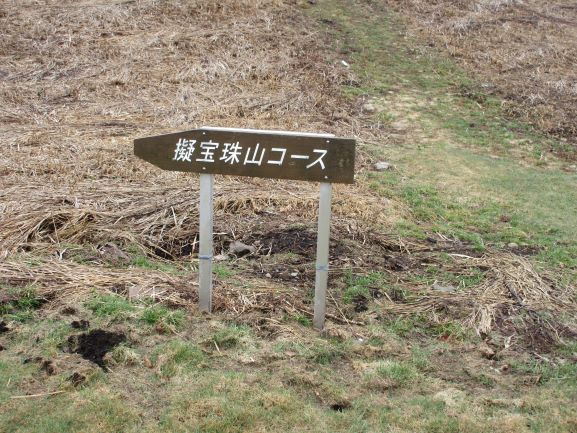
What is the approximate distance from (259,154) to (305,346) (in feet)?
3.56

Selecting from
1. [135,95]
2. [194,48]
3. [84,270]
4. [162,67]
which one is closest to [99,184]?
[84,270]

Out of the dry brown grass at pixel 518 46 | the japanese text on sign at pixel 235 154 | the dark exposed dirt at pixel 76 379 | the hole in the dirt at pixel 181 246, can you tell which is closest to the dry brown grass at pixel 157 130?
the hole in the dirt at pixel 181 246

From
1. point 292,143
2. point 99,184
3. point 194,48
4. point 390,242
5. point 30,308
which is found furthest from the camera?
point 194,48

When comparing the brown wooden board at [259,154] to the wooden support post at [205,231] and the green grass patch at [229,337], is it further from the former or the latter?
the green grass patch at [229,337]

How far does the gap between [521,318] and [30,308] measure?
9.78 ft

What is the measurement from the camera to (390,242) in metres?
5.48

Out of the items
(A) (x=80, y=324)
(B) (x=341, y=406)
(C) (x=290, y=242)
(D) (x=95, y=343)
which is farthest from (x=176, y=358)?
(C) (x=290, y=242)

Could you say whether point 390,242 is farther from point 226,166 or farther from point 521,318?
point 226,166

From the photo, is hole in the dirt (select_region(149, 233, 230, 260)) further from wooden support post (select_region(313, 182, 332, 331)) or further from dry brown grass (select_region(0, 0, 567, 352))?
wooden support post (select_region(313, 182, 332, 331))

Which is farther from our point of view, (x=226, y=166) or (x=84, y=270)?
(x=84, y=270)

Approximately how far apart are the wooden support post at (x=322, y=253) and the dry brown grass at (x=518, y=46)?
6.85 meters

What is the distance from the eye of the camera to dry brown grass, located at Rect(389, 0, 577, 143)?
10.5m

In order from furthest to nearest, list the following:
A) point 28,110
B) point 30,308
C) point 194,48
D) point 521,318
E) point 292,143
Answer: point 194,48, point 28,110, point 521,318, point 30,308, point 292,143

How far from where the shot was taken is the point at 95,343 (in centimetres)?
359
